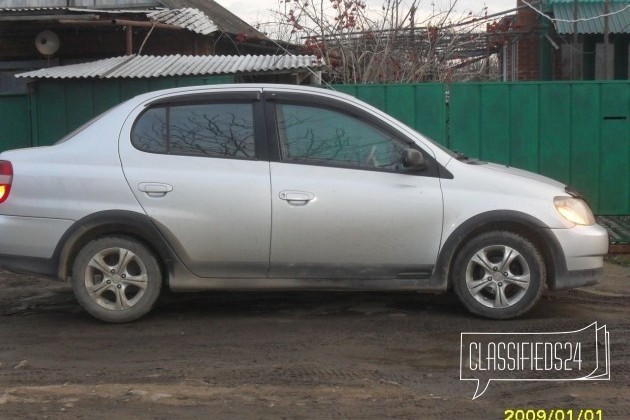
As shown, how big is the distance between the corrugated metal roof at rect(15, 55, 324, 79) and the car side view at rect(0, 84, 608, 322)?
10.1 ft

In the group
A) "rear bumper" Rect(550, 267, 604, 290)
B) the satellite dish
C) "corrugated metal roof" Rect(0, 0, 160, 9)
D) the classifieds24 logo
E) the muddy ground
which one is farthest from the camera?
"corrugated metal roof" Rect(0, 0, 160, 9)

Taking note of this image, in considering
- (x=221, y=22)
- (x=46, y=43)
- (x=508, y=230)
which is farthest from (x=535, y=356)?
(x=221, y=22)

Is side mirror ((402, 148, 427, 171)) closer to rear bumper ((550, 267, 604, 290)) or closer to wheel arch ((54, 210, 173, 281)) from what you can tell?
rear bumper ((550, 267, 604, 290))

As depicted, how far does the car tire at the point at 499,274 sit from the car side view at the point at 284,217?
0.01m

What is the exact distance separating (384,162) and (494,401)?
88.9 inches

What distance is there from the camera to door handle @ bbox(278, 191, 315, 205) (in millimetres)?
6504

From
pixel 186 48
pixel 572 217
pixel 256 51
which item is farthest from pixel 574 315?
pixel 256 51

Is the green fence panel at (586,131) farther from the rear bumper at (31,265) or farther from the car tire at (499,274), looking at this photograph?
the rear bumper at (31,265)

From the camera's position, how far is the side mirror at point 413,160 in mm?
6496

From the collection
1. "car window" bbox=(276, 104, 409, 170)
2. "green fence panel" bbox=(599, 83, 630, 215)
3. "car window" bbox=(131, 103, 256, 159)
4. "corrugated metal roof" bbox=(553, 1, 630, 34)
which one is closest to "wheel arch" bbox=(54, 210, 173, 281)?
"car window" bbox=(131, 103, 256, 159)

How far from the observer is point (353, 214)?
256 inches

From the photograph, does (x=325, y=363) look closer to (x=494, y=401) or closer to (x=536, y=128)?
(x=494, y=401)

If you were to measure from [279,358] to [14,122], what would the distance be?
581cm

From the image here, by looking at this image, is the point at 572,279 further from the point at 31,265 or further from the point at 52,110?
the point at 52,110
